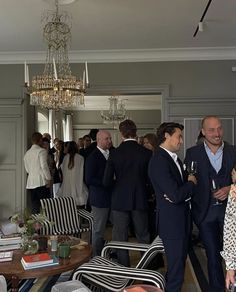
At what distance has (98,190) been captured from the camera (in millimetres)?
4082

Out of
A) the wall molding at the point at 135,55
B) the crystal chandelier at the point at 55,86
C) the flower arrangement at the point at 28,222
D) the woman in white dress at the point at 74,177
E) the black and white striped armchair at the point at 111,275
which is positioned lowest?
the black and white striped armchair at the point at 111,275

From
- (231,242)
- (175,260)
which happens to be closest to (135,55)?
(175,260)

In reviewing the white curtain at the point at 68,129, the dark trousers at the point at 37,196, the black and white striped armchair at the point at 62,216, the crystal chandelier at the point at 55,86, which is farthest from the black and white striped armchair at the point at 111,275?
the white curtain at the point at 68,129

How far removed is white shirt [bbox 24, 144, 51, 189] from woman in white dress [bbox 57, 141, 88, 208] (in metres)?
0.49

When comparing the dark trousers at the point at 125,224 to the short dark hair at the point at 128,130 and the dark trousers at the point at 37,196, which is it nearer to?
the short dark hair at the point at 128,130

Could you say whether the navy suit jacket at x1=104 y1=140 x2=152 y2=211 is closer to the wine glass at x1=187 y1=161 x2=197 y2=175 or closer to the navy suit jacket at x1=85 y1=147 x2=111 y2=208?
the navy suit jacket at x1=85 y1=147 x2=111 y2=208

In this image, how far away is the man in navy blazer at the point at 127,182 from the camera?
12.2 ft

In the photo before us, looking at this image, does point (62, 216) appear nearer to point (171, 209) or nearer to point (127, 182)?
point (127, 182)

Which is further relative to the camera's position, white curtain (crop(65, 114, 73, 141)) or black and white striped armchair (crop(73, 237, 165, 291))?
white curtain (crop(65, 114, 73, 141))

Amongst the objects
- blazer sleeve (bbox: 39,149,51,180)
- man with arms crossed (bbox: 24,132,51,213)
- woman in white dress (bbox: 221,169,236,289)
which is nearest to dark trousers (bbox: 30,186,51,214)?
man with arms crossed (bbox: 24,132,51,213)

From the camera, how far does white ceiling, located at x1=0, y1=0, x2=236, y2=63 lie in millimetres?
4129

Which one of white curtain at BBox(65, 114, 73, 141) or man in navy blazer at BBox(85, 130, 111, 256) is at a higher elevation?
white curtain at BBox(65, 114, 73, 141)

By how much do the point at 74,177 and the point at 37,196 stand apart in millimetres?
1087

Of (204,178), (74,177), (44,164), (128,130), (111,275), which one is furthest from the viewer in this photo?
(44,164)
